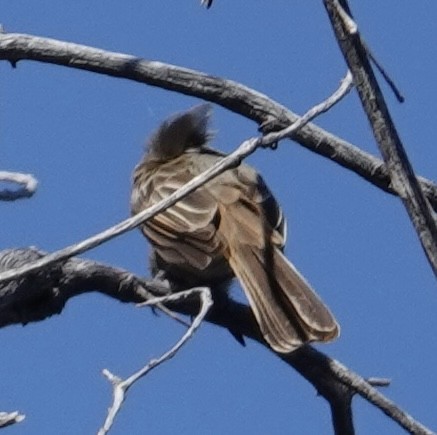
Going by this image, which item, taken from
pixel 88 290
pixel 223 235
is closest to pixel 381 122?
pixel 88 290

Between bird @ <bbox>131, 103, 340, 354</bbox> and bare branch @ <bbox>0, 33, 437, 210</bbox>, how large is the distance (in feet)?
2.21

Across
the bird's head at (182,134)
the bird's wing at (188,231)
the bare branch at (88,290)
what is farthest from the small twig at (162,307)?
the bird's head at (182,134)

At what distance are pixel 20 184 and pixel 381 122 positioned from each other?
36.1 inches

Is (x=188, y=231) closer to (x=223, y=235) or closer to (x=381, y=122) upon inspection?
(x=223, y=235)

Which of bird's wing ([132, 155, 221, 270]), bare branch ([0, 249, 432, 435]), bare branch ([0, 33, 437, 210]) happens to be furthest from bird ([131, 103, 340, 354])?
bare branch ([0, 33, 437, 210])

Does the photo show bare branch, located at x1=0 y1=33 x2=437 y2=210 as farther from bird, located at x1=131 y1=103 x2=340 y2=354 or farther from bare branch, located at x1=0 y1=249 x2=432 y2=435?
bird, located at x1=131 y1=103 x2=340 y2=354

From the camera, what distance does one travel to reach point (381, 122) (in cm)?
332

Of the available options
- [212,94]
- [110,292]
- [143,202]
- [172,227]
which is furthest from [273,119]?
[143,202]

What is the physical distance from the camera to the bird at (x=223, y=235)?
5109mm

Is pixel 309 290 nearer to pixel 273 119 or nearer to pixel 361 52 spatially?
pixel 273 119

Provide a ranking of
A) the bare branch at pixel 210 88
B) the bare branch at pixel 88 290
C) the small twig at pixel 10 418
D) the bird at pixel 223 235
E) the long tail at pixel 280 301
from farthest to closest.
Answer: the bird at pixel 223 235, the long tail at pixel 280 301, the bare branch at pixel 210 88, the bare branch at pixel 88 290, the small twig at pixel 10 418

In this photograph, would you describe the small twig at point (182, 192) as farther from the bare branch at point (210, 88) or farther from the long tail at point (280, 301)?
the long tail at point (280, 301)

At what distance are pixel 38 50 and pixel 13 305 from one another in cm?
72

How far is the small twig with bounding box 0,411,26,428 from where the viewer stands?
9.98ft
